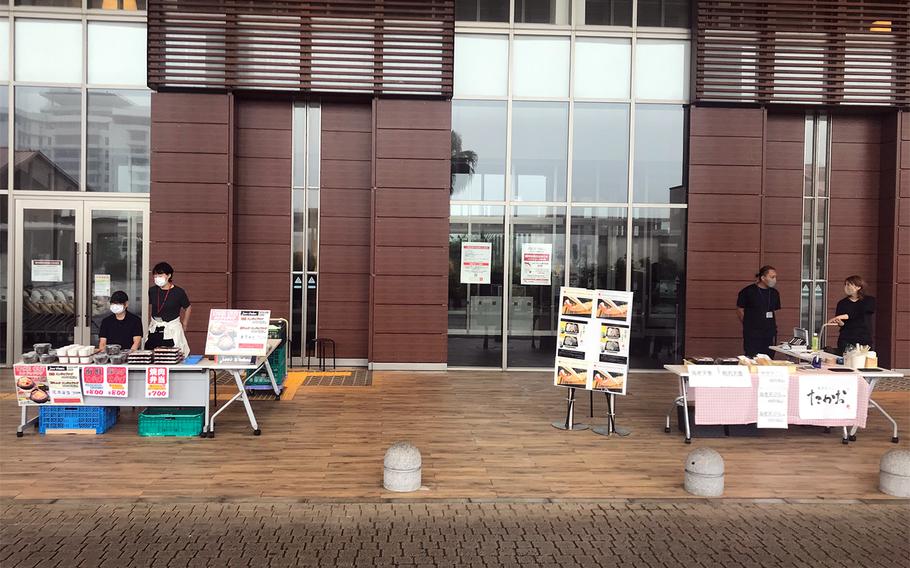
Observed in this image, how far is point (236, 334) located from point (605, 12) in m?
7.80

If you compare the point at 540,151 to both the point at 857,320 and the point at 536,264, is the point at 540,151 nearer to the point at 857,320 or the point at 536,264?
the point at 536,264

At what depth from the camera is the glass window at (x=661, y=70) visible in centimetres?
1136

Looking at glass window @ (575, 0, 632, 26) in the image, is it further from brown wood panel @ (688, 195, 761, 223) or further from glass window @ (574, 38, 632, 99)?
brown wood panel @ (688, 195, 761, 223)

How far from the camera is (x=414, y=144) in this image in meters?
11.1

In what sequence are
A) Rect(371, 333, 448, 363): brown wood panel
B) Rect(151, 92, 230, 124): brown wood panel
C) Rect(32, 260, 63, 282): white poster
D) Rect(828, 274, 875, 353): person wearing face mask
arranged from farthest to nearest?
Rect(371, 333, 448, 363): brown wood panel → Rect(32, 260, 63, 282): white poster → Rect(151, 92, 230, 124): brown wood panel → Rect(828, 274, 875, 353): person wearing face mask

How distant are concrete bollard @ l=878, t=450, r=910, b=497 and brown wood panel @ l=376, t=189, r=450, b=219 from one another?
6946 mm

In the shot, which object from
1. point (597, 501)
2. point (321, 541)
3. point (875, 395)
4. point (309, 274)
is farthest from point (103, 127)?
point (875, 395)

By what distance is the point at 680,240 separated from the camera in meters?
11.5

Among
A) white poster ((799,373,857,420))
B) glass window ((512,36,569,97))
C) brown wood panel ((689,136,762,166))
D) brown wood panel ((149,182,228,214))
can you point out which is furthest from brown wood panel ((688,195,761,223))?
brown wood panel ((149,182,228,214))

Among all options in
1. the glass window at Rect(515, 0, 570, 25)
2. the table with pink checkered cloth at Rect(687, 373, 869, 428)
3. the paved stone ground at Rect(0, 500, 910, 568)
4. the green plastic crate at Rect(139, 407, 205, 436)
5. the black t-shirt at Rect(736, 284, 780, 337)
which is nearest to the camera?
the paved stone ground at Rect(0, 500, 910, 568)

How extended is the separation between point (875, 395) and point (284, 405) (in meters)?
7.91

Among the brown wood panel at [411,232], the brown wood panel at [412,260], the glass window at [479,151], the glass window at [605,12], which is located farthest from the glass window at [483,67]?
the brown wood panel at [412,260]

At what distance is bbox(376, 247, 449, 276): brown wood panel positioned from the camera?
1106cm

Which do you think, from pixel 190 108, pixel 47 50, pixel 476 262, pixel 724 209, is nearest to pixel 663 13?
pixel 724 209
